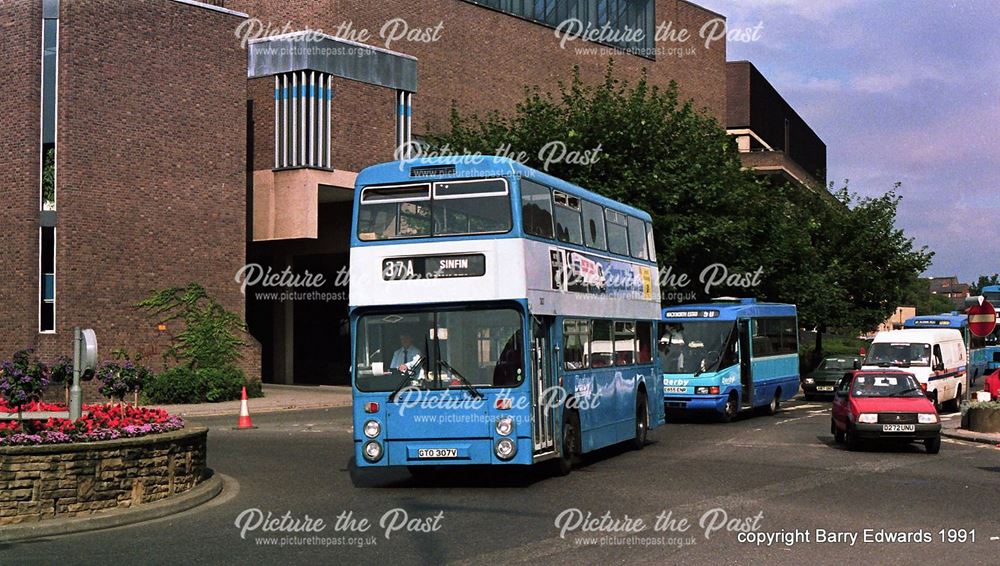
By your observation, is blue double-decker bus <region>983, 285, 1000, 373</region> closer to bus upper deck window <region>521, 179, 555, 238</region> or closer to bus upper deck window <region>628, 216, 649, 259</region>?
bus upper deck window <region>628, 216, 649, 259</region>

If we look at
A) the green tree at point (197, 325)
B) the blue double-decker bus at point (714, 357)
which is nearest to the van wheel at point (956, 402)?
the blue double-decker bus at point (714, 357)

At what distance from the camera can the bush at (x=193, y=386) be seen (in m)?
35.0

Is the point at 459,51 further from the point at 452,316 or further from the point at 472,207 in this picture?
the point at 452,316

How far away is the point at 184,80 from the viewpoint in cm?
3781

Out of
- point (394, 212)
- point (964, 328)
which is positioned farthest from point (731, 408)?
point (964, 328)

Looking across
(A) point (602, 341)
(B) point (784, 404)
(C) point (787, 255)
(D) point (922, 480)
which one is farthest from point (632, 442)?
(C) point (787, 255)

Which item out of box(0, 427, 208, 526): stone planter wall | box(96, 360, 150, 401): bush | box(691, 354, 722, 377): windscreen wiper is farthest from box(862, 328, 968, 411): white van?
box(0, 427, 208, 526): stone planter wall

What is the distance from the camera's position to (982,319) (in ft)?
84.4

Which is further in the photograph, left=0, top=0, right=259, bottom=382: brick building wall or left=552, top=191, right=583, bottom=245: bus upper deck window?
left=0, top=0, right=259, bottom=382: brick building wall

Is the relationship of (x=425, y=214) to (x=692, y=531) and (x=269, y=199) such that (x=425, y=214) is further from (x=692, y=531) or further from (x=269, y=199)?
(x=269, y=199)

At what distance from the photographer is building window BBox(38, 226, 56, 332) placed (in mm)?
34375

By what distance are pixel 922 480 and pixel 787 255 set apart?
3114 cm

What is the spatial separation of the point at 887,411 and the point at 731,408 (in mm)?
7695

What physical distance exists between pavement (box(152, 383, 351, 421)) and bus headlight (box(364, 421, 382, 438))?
15.6 meters
